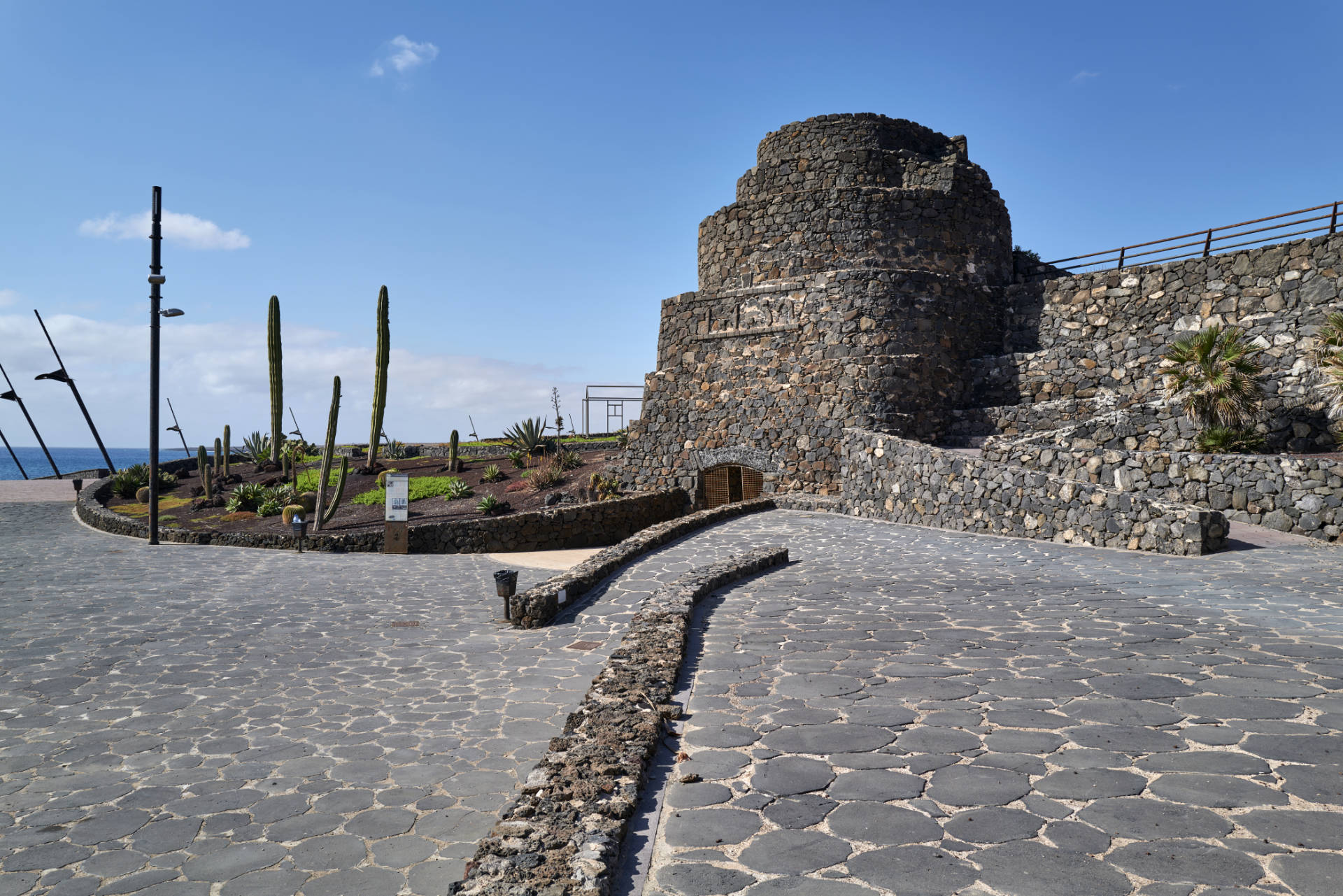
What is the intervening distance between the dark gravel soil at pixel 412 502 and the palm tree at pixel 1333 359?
692 inches

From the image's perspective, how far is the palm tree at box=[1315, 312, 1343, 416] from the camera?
13.8 m

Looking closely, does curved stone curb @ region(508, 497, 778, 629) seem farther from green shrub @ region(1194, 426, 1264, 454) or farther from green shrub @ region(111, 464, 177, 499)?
green shrub @ region(111, 464, 177, 499)

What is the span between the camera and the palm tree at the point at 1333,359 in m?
13.8

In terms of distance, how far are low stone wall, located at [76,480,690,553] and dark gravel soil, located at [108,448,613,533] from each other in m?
0.97

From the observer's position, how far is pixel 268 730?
5711 mm

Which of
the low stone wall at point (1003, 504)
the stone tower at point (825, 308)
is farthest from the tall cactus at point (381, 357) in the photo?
the low stone wall at point (1003, 504)

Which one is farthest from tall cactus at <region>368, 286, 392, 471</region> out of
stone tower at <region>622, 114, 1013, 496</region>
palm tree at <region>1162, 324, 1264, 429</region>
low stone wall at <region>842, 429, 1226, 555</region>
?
palm tree at <region>1162, 324, 1264, 429</region>

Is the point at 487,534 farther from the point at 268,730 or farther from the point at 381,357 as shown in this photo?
the point at 268,730

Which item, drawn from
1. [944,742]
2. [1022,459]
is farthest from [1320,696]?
[1022,459]

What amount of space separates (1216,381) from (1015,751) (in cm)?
1466

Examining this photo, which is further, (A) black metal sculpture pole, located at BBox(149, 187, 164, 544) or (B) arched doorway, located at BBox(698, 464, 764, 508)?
(B) arched doorway, located at BBox(698, 464, 764, 508)

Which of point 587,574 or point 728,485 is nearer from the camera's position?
point 587,574

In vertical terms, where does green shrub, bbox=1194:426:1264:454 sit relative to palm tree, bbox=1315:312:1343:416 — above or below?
below

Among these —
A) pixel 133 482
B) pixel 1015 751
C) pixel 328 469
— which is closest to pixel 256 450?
pixel 133 482
